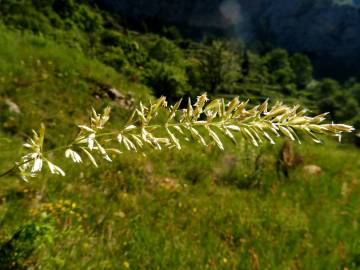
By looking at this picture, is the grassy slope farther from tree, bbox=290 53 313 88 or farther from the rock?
tree, bbox=290 53 313 88

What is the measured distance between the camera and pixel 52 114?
1088 centimetres

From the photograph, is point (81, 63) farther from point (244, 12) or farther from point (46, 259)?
point (244, 12)

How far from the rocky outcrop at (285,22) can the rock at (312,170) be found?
150 m

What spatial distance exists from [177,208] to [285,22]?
17270 centimetres

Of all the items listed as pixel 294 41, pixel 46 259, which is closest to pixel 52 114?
pixel 46 259

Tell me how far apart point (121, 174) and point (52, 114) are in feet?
12.9

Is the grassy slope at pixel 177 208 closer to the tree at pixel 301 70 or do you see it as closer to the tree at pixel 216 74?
the tree at pixel 216 74

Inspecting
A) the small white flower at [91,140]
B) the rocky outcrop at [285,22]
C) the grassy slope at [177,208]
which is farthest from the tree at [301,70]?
the small white flower at [91,140]

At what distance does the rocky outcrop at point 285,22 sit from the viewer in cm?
16000

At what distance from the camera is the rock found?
9.98m

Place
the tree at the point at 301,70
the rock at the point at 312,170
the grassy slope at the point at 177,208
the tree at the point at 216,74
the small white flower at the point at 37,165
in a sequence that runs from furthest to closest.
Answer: the tree at the point at 301,70
the tree at the point at 216,74
the rock at the point at 312,170
the grassy slope at the point at 177,208
the small white flower at the point at 37,165

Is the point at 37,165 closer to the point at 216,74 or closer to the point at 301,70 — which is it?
the point at 216,74

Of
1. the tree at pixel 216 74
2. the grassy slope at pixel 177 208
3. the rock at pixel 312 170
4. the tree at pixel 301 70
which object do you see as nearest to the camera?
the grassy slope at pixel 177 208

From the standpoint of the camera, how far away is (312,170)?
1030 centimetres
